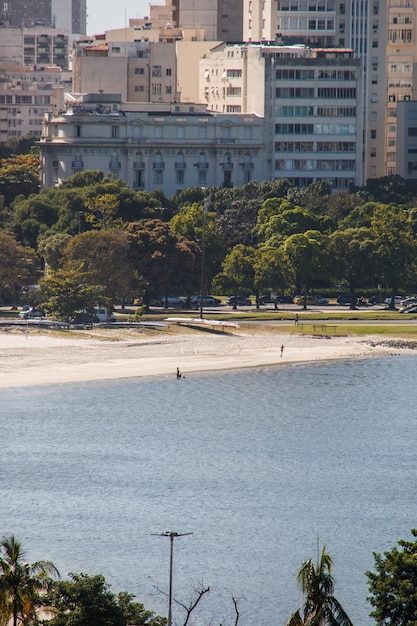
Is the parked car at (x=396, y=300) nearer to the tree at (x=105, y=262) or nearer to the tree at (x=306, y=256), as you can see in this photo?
the tree at (x=306, y=256)

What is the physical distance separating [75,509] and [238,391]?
3312 cm

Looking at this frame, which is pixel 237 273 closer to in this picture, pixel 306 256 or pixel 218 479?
pixel 306 256

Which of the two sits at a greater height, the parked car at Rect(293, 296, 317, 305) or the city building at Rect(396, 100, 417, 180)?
the city building at Rect(396, 100, 417, 180)

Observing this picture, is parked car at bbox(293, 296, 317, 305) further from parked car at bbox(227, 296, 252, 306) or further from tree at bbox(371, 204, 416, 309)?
tree at bbox(371, 204, 416, 309)

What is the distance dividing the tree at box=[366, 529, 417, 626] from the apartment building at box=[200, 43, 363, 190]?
13981cm

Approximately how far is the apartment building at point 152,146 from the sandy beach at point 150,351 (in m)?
62.4

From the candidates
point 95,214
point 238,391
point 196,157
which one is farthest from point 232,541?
point 196,157

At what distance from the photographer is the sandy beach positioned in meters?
100

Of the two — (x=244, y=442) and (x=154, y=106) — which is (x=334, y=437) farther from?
(x=154, y=106)

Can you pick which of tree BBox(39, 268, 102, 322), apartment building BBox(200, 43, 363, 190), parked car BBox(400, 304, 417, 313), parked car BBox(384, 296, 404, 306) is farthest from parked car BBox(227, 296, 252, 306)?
apartment building BBox(200, 43, 363, 190)

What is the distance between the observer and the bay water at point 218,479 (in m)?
58.1

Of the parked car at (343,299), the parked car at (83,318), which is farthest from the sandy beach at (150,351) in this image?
the parked car at (343,299)

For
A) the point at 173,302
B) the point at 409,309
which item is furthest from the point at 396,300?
the point at 173,302

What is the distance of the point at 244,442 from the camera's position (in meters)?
82.6
